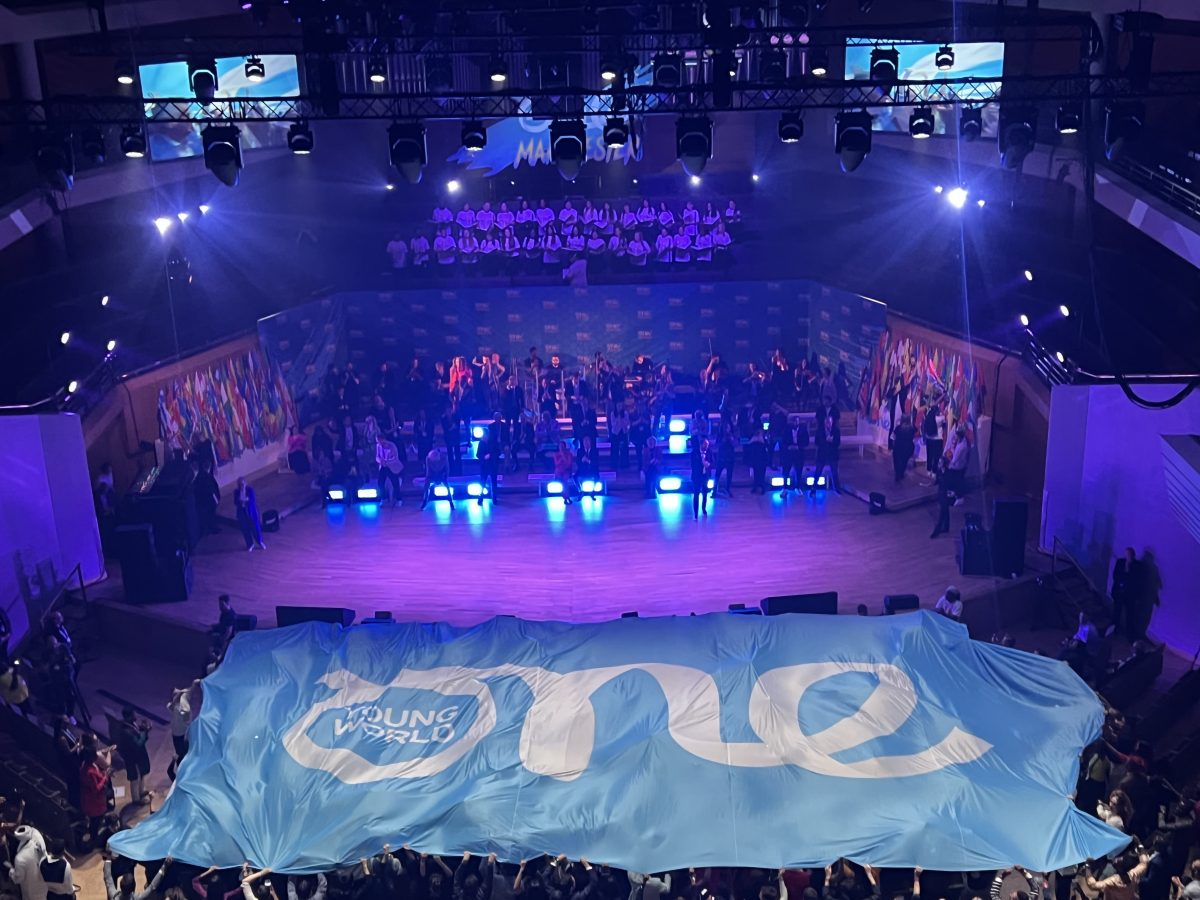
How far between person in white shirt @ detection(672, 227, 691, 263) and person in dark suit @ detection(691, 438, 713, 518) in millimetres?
6837

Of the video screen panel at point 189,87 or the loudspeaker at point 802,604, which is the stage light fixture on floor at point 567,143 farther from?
the video screen panel at point 189,87

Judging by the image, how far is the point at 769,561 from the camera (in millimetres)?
17250

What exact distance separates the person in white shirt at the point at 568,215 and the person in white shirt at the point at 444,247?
91.4 inches

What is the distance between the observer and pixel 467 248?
24.9 m

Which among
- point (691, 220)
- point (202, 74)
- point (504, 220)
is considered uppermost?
point (202, 74)

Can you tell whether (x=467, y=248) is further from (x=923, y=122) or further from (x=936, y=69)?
(x=923, y=122)

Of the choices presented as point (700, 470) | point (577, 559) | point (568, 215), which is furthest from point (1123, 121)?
point (568, 215)

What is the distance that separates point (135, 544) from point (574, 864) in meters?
8.99

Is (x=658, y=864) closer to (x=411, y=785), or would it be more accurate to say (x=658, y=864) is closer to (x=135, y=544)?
(x=411, y=785)

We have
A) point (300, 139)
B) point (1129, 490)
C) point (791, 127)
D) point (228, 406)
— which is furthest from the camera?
point (228, 406)

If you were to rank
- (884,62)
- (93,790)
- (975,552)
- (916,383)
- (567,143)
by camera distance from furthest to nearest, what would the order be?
(916,383), (975,552), (884,62), (567,143), (93,790)

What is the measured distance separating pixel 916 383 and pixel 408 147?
10596 mm

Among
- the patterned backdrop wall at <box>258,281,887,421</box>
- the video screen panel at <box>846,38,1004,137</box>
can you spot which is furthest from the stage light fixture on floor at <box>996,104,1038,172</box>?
the patterned backdrop wall at <box>258,281,887,421</box>

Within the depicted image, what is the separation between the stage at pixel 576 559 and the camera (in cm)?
1608
